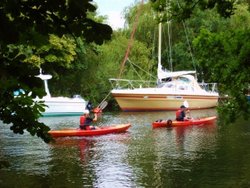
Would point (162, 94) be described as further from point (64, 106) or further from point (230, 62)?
point (230, 62)

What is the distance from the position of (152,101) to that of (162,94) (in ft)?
3.28

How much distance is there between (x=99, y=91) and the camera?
38.8 metres

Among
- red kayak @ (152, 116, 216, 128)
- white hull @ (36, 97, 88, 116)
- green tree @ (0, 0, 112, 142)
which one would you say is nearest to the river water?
red kayak @ (152, 116, 216, 128)

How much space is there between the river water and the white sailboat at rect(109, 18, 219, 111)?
13.6 meters

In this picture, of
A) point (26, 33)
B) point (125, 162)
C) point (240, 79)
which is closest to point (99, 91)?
point (125, 162)

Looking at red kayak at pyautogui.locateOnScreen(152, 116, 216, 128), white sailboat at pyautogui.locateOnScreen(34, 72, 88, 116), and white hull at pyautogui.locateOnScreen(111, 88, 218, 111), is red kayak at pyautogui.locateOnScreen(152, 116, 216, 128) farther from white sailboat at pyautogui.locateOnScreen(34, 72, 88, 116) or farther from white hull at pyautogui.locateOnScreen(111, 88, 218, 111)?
white hull at pyautogui.locateOnScreen(111, 88, 218, 111)

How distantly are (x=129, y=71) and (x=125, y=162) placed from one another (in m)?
26.9

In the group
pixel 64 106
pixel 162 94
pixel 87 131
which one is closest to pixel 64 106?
pixel 64 106

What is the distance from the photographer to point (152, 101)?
3594 cm

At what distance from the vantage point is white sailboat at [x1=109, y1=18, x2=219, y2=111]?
3525 cm

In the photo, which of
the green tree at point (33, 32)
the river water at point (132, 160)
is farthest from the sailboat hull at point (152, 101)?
the green tree at point (33, 32)

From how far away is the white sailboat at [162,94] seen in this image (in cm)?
3525

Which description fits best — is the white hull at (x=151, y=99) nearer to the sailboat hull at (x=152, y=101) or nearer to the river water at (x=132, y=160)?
the sailboat hull at (x=152, y=101)

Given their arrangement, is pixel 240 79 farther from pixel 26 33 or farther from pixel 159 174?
pixel 26 33
